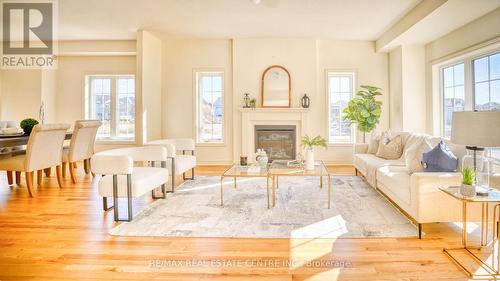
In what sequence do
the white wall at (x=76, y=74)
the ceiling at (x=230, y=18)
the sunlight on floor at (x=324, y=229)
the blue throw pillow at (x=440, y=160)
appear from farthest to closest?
the white wall at (x=76, y=74) < the ceiling at (x=230, y=18) < the blue throw pillow at (x=440, y=160) < the sunlight on floor at (x=324, y=229)

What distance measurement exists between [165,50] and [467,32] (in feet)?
18.6

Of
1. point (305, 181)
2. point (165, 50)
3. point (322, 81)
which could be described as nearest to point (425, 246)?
point (305, 181)

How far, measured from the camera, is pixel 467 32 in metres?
4.64

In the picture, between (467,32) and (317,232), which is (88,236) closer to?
(317,232)

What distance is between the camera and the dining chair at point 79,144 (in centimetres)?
491

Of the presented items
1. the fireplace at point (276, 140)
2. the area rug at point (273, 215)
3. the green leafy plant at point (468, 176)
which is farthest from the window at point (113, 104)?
the green leafy plant at point (468, 176)

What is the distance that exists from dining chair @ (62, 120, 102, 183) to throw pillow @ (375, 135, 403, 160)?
483 centimetres

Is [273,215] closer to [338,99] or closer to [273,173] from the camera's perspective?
[273,173]

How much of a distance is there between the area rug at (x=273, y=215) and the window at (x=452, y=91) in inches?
90.5

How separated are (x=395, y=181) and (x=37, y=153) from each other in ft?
15.0

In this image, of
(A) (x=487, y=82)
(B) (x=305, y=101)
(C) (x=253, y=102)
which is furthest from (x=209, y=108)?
(A) (x=487, y=82)

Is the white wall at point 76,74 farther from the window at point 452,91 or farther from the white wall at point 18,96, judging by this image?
the window at point 452,91

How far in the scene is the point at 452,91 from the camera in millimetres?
5281

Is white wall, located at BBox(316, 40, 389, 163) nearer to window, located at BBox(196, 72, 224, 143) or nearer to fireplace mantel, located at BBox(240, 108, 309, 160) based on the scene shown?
fireplace mantel, located at BBox(240, 108, 309, 160)
